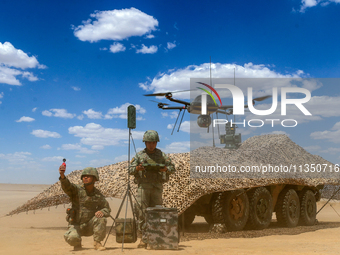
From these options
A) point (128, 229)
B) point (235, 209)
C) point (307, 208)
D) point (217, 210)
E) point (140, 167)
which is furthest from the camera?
point (307, 208)

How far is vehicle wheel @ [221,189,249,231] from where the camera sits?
1043 centimetres

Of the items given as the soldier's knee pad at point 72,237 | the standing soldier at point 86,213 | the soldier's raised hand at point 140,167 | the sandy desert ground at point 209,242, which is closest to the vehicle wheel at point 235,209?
the sandy desert ground at point 209,242

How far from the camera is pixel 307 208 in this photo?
1402 centimetres

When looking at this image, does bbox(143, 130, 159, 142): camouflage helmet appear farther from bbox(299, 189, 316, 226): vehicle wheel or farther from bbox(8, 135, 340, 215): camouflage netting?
bbox(299, 189, 316, 226): vehicle wheel

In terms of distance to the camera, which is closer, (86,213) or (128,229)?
(86,213)

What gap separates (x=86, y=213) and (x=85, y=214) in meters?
0.03

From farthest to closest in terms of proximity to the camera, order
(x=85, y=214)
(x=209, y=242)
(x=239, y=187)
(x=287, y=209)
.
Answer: (x=287, y=209)
(x=239, y=187)
(x=209, y=242)
(x=85, y=214)

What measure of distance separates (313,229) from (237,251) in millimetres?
6105

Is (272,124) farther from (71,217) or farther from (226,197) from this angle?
(71,217)

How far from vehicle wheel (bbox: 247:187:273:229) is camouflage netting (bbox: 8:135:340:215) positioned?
0.39 m

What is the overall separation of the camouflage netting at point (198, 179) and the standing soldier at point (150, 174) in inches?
48.0

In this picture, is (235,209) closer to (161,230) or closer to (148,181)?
(148,181)

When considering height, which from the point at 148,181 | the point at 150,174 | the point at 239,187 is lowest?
the point at 239,187

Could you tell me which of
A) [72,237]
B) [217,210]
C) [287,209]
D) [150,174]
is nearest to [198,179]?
[217,210]
